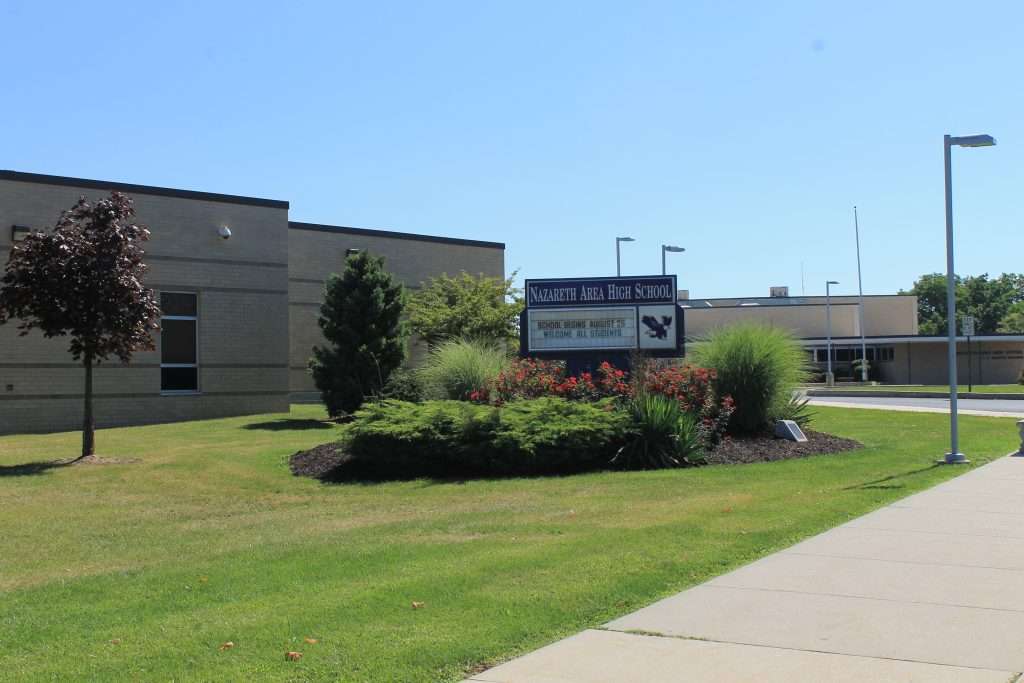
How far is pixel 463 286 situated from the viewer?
123 ft

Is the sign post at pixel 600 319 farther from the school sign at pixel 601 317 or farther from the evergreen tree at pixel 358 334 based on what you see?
the evergreen tree at pixel 358 334

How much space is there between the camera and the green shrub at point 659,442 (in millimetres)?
16844

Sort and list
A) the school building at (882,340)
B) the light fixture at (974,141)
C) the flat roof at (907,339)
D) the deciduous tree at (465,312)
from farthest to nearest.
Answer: the school building at (882,340) → the flat roof at (907,339) → the deciduous tree at (465,312) → the light fixture at (974,141)

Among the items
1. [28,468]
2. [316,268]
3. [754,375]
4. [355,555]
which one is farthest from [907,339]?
[355,555]

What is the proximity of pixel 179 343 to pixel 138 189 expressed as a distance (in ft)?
16.4

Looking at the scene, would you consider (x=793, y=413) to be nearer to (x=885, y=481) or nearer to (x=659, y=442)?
(x=659, y=442)

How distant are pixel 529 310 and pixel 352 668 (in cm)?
1847

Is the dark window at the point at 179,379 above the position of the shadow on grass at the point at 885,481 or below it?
above

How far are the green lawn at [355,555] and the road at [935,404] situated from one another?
14.2 metres

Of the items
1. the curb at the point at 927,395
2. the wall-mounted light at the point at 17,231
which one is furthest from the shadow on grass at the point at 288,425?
the curb at the point at 927,395

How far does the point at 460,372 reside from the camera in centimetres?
2091

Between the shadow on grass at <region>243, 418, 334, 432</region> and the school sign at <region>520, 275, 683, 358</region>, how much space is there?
273 inches

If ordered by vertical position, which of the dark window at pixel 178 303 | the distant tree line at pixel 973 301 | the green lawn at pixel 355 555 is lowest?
the green lawn at pixel 355 555

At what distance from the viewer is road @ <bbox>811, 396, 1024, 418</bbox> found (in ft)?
104
